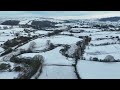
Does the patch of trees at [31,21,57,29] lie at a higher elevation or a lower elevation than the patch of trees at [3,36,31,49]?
higher

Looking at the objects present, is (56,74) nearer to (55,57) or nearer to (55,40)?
(55,57)

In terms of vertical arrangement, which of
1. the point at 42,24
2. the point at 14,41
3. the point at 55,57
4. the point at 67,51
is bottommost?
the point at 55,57

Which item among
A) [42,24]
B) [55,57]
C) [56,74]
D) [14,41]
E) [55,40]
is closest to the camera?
[56,74]

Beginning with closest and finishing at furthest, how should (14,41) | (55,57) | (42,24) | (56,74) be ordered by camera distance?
(56,74), (42,24), (14,41), (55,57)

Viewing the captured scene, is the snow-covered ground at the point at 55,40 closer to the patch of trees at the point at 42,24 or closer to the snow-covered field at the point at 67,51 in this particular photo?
the snow-covered field at the point at 67,51

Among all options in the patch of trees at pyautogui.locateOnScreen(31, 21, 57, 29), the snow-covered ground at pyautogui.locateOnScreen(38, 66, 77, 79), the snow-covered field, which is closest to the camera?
the snow-covered ground at pyautogui.locateOnScreen(38, 66, 77, 79)

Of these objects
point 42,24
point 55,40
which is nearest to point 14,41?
point 42,24

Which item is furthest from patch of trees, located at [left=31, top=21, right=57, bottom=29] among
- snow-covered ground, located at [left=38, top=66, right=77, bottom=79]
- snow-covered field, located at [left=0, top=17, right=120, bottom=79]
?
snow-covered ground, located at [left=38, top=66, right=77, bottom=79]

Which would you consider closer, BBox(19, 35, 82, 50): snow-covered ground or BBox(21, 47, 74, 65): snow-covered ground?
BBox(21, 47, 74, 65): snow-covered ground

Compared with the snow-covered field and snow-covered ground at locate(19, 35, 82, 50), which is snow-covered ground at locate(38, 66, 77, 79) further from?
snow-covered ground at locate(19, 35, 82, 50)
